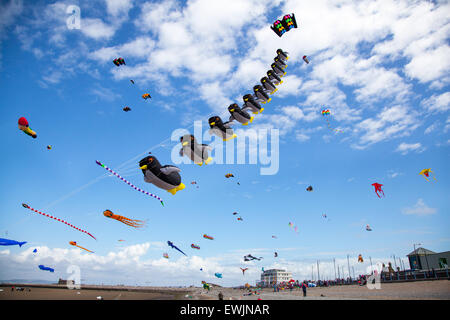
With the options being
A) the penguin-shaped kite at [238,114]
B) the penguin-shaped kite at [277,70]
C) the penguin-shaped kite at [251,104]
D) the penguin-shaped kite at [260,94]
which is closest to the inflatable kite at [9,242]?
the penguin-shaped kite at [238,114]

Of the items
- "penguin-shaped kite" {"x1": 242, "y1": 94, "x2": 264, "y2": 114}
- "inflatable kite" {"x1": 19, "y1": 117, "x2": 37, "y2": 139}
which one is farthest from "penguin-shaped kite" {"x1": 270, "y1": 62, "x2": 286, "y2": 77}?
"inflatable kite" {"x1": 19, "y1": 117, "x2": 37, "y2": 139}

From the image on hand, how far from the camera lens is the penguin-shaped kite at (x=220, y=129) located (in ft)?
68.2

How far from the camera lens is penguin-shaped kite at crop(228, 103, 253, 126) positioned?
2237cm

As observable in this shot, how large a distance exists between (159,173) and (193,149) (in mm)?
2972

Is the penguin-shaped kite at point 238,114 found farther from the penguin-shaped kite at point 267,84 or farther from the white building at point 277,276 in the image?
the white building at point 277,276

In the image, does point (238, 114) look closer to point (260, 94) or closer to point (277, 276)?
point (260, 94)

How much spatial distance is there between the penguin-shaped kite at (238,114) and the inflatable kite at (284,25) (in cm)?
836

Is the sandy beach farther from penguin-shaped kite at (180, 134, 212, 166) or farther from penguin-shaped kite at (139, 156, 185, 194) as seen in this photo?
penguin-shaped kite at (139, 156, 185, 194)

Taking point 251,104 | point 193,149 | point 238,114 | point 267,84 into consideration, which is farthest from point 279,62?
point 193,149

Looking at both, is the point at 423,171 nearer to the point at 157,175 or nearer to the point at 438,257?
the point at 157,175

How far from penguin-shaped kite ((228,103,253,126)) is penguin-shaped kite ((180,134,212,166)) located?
19.6ft

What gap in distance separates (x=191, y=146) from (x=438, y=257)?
71.1 m

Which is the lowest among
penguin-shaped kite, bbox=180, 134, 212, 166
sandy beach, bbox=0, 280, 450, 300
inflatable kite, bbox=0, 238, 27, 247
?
sandy beach, bbox=0, 280, 450, 300
